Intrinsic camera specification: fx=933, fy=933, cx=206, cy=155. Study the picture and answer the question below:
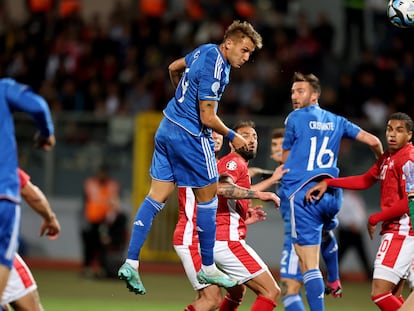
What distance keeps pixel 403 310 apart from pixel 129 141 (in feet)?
36.7

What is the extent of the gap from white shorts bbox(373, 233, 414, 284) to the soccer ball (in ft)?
7.02

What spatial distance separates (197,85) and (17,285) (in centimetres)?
219

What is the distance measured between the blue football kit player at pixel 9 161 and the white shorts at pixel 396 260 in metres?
3.63

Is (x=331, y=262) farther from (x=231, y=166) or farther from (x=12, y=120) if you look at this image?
(x=12, y=120)

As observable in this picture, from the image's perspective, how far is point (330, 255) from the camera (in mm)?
9570

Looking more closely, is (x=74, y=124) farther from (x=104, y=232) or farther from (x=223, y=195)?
(x=223, y=195)

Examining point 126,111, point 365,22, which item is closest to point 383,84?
point 365,22

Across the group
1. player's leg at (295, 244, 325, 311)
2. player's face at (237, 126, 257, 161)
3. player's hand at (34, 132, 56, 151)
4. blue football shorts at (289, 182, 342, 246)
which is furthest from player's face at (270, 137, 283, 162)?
player's hand at (34, 132, 56, 151)

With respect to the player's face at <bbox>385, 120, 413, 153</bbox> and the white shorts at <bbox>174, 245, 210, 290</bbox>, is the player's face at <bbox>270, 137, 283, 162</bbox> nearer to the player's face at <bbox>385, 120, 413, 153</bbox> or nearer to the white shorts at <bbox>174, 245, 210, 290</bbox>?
the player's face at <bbox>385, 120, 413, 153</bbox>

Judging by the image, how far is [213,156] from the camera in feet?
25.7

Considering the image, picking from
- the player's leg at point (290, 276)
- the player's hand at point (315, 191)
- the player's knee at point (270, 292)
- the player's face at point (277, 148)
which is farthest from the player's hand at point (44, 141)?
the player's face at point (277, 148)

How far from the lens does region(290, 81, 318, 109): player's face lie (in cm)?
924

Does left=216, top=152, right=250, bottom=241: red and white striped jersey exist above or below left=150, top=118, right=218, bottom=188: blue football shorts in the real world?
below

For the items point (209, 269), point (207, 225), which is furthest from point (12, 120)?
point (209, 269)
